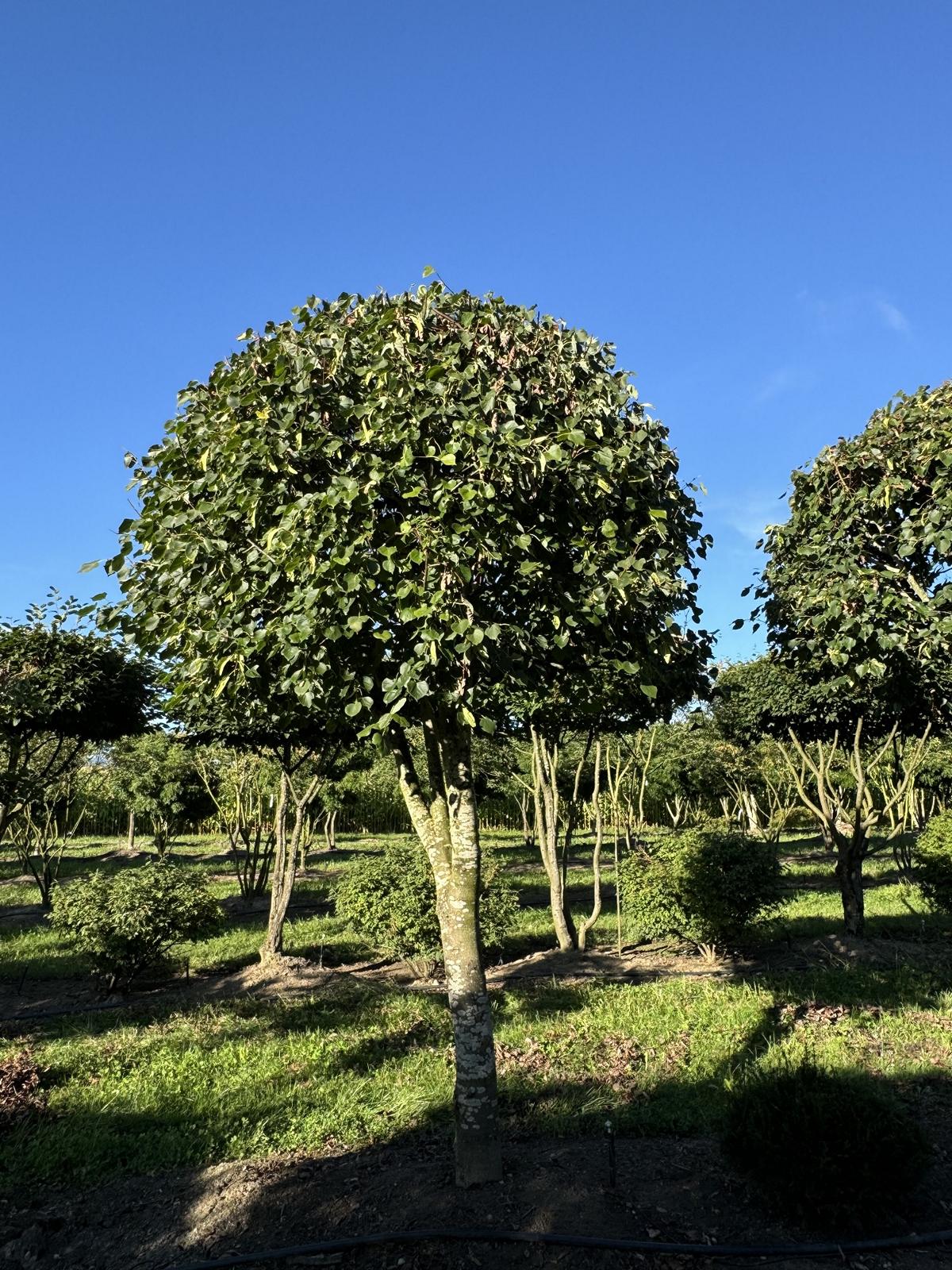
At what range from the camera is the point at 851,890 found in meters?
12.9

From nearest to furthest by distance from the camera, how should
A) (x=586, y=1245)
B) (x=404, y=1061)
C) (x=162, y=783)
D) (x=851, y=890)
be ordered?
(x=586, y=1245)
(x=404, y=1061)
(x=851, y=890)
(x=162, y=783)

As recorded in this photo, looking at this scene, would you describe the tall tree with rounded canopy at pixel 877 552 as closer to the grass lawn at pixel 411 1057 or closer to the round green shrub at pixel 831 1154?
the round green shrub at pixel 831 1154

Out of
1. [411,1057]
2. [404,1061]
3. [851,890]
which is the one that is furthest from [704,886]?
[404,1061]

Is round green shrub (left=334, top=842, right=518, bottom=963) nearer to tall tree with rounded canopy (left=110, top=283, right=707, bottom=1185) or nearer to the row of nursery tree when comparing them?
the row of nursery tree

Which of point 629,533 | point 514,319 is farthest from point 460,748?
point 514,319

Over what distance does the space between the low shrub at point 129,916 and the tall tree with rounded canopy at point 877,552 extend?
947 centimetres

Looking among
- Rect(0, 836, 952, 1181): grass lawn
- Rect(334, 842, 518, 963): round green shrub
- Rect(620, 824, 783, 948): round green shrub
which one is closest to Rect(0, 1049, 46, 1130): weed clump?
Rect(0, 836, 952, 1181): grass lawn

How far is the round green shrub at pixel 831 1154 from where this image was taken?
4562mm

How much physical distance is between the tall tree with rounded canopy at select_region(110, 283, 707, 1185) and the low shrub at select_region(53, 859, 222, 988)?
7338 millimetres

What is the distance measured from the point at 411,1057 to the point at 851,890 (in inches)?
337

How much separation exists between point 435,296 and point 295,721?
3.86m

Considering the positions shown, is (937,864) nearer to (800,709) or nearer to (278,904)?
(800,709)

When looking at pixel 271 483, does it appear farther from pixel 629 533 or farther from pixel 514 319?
pixel 629 533

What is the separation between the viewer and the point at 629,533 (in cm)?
515
